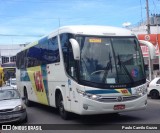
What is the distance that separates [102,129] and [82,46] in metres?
2.83

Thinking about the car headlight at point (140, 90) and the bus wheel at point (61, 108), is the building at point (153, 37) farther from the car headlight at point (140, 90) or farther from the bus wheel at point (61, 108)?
the car headlight at point (140, 90)

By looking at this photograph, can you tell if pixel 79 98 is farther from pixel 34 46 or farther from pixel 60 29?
Answer: pixel 34 46

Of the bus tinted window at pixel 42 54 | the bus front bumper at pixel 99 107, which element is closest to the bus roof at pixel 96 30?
the bus tinted window at pixel 42 54

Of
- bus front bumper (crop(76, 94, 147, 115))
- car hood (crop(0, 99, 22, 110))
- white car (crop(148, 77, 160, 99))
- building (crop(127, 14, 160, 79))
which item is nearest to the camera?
bus front bumper (crop(76, 94, 147, 115))

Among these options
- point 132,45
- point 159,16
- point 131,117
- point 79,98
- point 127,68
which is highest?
point 159,16

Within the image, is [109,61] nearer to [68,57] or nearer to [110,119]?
[68,57]

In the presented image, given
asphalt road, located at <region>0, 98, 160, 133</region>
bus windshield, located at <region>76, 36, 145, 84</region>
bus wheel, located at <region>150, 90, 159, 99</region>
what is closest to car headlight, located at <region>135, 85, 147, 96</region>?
bus windshield, located at <region>76, 36, 145, 84</region>

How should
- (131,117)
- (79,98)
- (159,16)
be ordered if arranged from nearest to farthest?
(79,98) → (131,117) → (159,16)

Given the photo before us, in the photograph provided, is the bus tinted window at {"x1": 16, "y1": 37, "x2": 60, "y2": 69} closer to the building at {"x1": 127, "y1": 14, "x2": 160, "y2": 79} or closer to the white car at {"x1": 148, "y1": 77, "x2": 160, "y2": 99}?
the white car at {"x1": 148, "y1": 77, "x2": 160, "y2": 99}

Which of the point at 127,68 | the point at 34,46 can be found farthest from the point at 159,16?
the point at 127,68

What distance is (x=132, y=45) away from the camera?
12523 millimetres

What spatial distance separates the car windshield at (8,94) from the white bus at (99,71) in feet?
6.38

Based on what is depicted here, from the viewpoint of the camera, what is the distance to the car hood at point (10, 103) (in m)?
12.4

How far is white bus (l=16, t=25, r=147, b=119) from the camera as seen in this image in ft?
37.9
